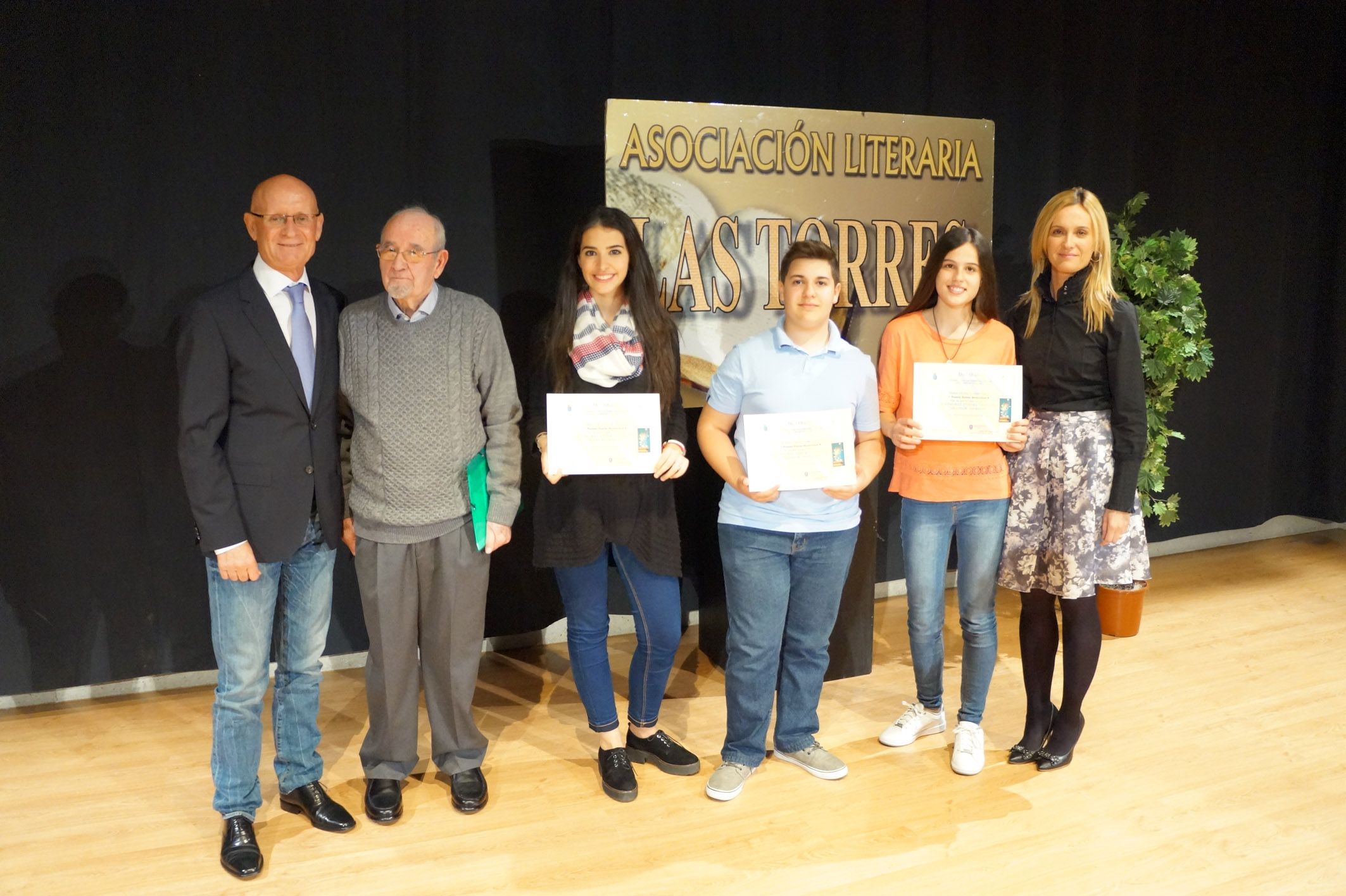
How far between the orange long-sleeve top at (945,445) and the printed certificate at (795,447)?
0.33 m

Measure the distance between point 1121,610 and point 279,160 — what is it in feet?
11.6

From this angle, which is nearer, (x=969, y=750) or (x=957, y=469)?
(x=957, y=469)

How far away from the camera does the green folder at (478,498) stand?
8.67 ft

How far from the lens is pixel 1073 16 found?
4758mm

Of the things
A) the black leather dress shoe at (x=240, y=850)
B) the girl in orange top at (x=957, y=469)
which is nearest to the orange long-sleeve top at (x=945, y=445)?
the girl in orange top at (x=957, y=469)

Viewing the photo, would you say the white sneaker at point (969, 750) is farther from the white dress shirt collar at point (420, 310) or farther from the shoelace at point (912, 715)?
the white dress shirt collar at point (420, 310)

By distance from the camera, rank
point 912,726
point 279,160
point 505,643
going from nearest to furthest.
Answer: point 912,726
point 279,160
point 505,643

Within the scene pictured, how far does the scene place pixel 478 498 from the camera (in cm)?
265

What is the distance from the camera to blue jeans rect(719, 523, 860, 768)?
273 centimetres

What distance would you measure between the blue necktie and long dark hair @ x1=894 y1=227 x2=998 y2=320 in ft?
5.34

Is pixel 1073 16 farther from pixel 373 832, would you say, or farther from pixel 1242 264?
pixel 373 832

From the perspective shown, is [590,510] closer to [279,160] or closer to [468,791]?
[468,791]

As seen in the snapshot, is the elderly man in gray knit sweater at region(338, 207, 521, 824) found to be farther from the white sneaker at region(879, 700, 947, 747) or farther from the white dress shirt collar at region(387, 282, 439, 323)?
the white sneaker at region(879, 700, 947, 747)

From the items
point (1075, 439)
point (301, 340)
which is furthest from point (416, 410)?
point (1075, 439)
